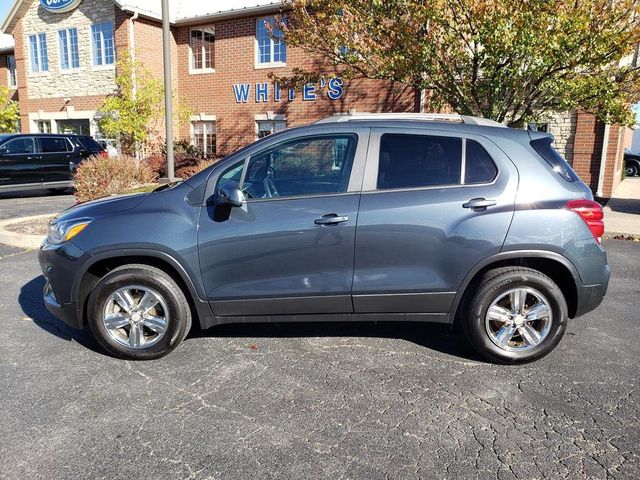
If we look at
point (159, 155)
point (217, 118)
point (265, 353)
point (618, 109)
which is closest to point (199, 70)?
point (217, 118)

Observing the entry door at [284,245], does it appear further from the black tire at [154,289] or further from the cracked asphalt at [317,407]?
the cracked asphalt at [317,407]

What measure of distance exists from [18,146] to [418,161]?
12694mm

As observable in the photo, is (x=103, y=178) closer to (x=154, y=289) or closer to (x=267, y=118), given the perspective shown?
(x=154, y=289)

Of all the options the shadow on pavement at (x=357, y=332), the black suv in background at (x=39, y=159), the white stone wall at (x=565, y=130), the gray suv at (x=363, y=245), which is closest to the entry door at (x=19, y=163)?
the black suv in background at (x=39, y=159)

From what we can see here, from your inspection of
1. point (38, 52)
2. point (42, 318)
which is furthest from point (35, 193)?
point (42, 318)

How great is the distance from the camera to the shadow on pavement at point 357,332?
4297mm

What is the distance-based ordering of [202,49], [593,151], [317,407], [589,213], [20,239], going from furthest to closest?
[202,49]
[593,151]
[20,239]
[589,213]
[317,407]

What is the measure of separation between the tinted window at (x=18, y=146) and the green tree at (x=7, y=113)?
8.44 meters

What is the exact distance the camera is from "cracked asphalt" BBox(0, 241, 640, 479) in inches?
105

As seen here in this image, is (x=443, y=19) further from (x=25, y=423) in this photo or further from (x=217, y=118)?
(x=217, y=118)

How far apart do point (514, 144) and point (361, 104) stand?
11032 millimetres

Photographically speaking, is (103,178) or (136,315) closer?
(136,315)

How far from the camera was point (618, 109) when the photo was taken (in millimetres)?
7949

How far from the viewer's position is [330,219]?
3637 mm
